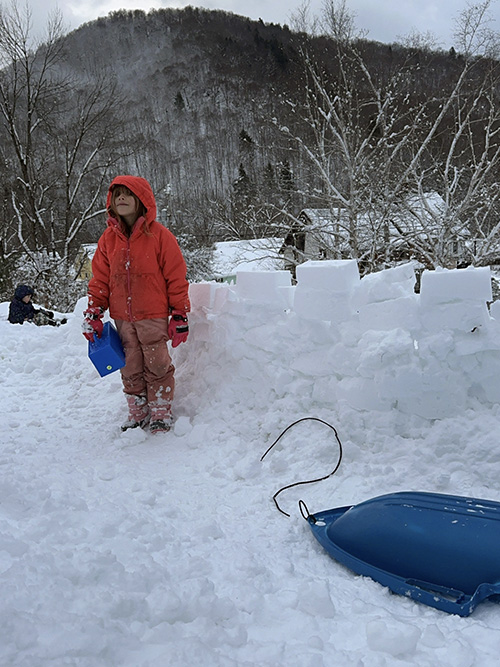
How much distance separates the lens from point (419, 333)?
8.34 ft

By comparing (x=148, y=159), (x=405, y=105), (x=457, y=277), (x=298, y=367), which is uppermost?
(x=148, y=159)

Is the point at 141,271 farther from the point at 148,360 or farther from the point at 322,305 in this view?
the point at 322,305

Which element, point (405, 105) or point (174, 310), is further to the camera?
point (405, 105)

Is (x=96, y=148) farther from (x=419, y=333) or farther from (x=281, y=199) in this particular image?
(x=419, y=333)

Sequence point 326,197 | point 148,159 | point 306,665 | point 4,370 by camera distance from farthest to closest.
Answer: point 148,159
point 326,197
point 4,370
point 306,665

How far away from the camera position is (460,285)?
2457 millimetres

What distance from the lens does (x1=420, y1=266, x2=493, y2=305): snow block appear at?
2447 millimetres

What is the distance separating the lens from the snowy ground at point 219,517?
1217mm

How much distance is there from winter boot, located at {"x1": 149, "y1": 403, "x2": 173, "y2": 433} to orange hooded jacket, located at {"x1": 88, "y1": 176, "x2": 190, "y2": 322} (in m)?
0.66

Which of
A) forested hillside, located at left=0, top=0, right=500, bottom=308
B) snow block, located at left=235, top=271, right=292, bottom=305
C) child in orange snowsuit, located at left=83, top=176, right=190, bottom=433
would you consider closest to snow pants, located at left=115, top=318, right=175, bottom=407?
child in orange snowsuit, located at left=83, top=176, right=190, bottom=433

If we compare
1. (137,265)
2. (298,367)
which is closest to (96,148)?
(137,265)

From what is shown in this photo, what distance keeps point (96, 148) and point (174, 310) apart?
13184 millimetres

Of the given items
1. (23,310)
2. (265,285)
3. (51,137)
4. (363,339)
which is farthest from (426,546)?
(51,137)

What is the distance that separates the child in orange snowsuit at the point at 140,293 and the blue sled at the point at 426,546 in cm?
169
